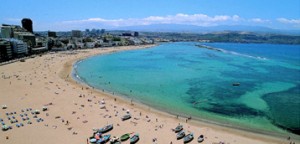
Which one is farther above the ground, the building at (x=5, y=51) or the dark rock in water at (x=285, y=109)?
the building at (x=5, y=51)

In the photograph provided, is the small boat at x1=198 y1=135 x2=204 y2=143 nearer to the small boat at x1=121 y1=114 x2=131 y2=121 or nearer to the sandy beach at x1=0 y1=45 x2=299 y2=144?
the sandy beach at x1=0 y1=45 x2=299 y2=144

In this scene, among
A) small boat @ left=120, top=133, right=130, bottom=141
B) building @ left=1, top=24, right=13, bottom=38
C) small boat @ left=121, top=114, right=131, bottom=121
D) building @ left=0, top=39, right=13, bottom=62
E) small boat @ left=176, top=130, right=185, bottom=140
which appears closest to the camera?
small boat @ left=120, top=133, right=130, bottom=141

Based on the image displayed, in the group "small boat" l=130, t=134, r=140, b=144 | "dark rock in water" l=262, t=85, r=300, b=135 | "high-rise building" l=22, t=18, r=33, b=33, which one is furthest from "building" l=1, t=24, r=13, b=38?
"dark rock in water" l=262, t=85, r=300, b=135

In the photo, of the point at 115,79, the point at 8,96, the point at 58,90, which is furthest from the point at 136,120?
the point at 115,79

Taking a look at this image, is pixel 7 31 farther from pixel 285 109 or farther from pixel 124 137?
pixel 285 109

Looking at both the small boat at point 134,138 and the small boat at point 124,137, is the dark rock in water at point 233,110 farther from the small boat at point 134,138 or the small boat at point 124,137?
the small boat at point 124,137

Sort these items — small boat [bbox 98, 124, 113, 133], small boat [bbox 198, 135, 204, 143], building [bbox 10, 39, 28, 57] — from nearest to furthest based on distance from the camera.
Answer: small boat [bbox 198, 135, 204, 143] → small boat [bbox 98, 124, 113, 133] → building [bbox 10, 39, 28, 57]

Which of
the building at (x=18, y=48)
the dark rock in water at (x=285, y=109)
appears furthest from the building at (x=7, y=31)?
the dark rock in water at (x=285, y=109)

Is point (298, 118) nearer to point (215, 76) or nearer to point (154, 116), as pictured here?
point (154, 116)

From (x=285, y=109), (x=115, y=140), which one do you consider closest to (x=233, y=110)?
(x=285, y=109)
